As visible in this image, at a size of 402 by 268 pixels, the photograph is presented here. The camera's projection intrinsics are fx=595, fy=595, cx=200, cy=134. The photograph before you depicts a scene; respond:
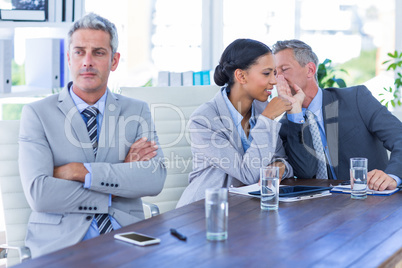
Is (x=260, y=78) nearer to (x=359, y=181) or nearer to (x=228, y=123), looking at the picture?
(x=228, y=123)

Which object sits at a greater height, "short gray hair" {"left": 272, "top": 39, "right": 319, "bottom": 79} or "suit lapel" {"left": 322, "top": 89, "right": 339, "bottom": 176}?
"short gray hair" {"left": 272, "top": 39, "right": 319, "bottom": 79}

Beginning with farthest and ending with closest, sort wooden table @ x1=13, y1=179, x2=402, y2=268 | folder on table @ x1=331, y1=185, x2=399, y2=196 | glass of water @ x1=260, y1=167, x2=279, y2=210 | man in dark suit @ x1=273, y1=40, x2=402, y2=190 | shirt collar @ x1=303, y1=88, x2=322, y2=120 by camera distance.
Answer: shirt collar @ x1=303, y1=88, x2=322, y2=120 → man in dark suit @ x1=273, y1=40, x2=402, y2=190 → folder on table @ x1=331, y1=185, x2=399, y2=196 → glass of water @ x1=260, y1=167, x2=279, y2=210 → wooden table @ x1=13, y1=179, x2=402, y2=268

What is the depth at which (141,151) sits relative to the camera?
2641mm

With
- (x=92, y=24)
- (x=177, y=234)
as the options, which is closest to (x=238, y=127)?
(x=92, y=24)

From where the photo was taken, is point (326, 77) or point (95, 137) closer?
point (95, 137)

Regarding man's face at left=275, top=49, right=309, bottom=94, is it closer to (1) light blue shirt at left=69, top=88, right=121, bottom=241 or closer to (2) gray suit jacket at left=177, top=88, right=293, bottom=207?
(2) gray suit jacket at left=177, top=88, right=293, bottom=207

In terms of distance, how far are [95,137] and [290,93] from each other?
3.50 ft

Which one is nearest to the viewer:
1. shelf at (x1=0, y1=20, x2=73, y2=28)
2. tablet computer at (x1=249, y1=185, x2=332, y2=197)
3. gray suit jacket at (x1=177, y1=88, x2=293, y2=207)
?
tablet computer at (x1=249, y1=185, x2=332, y2=197)

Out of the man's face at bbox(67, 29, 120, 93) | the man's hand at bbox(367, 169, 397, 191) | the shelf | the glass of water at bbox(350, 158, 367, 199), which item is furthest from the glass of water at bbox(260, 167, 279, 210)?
the shelf

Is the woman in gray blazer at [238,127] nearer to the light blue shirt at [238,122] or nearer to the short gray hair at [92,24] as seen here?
the light blue shirt at [238,122]

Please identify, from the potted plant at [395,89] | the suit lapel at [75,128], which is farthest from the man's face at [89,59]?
the potted plant at [395,89]

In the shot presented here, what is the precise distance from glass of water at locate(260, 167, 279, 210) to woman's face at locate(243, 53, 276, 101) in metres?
0.80

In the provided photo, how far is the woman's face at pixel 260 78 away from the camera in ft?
9.48

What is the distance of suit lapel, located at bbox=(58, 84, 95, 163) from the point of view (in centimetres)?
251
